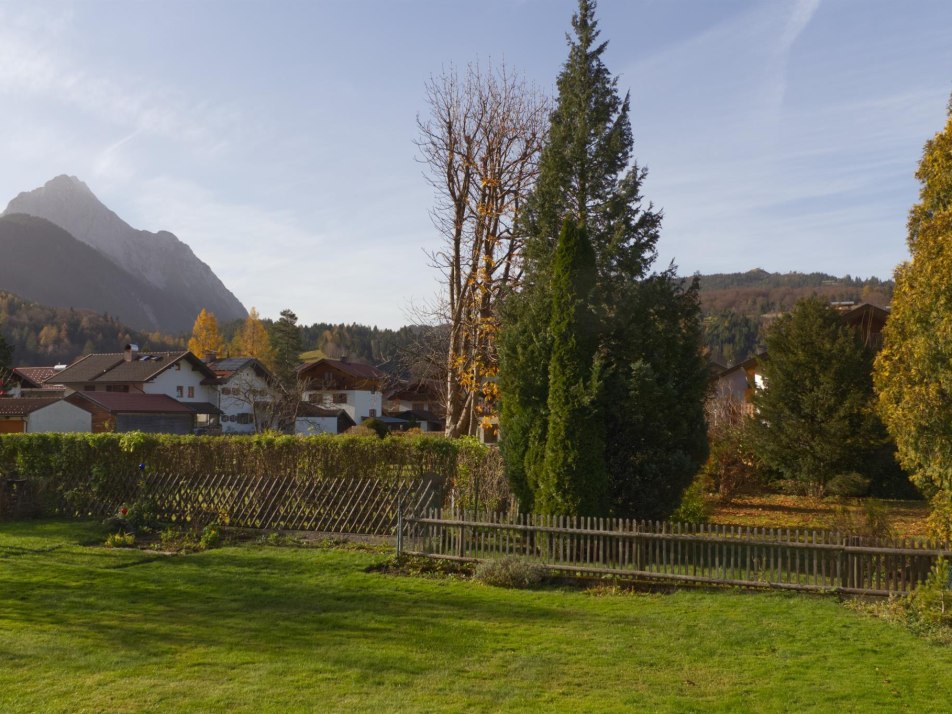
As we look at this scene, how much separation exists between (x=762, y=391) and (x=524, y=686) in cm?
2042

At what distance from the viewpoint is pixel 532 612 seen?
10156mm

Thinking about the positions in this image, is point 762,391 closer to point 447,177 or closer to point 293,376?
point 447,177

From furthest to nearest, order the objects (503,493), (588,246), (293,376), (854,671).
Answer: (293,376)
(503,493)
(588,246)
(854,671)

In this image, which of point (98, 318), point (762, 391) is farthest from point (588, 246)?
point (98, 318)

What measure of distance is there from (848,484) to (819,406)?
8.21 feet

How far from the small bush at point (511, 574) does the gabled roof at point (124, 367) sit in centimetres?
5519

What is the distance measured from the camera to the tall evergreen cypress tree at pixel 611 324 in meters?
13.6

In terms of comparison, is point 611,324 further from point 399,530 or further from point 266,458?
point 266,458

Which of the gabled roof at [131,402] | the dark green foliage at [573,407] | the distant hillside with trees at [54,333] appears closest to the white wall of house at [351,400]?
the gabled roof at [131,402]

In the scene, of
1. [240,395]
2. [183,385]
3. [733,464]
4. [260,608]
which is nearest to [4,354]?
[183,385]

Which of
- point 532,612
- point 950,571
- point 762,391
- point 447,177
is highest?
point 447,177

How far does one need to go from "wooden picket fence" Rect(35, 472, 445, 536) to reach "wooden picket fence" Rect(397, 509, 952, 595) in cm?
149

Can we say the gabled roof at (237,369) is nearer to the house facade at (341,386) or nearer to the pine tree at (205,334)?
the house facade at (341,386)

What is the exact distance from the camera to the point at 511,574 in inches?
467
